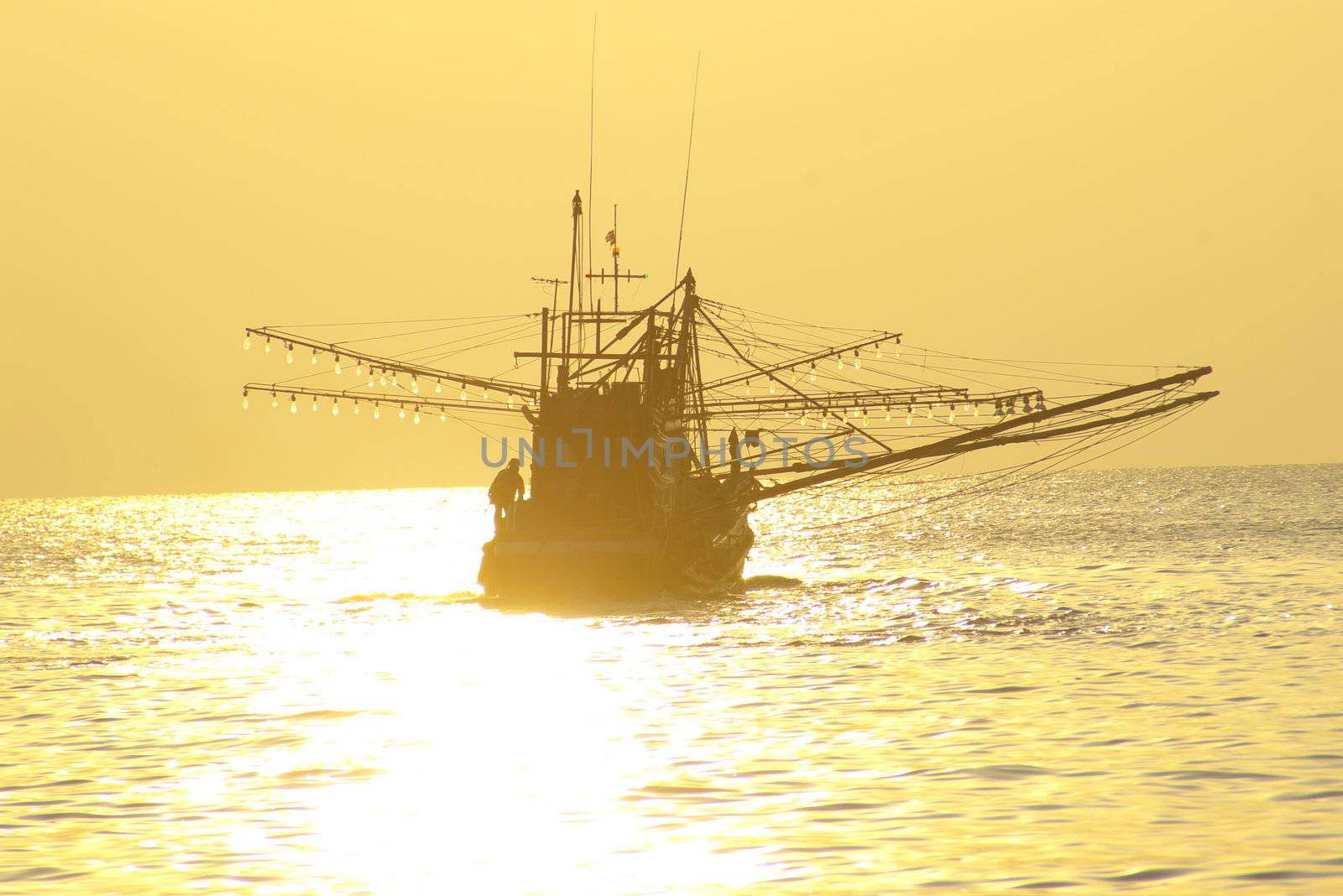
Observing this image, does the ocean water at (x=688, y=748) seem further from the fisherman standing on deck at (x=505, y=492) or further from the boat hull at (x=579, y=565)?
the fisherman standing on deck at (x=505, y=492)

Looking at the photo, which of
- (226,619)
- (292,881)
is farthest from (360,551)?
(292,881)

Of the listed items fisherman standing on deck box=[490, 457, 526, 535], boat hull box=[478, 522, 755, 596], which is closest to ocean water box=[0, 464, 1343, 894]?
boat hull box=[478, 522, 755, 596]

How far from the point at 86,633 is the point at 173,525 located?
134m

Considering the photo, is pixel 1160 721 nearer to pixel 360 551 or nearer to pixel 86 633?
pixel 86 633

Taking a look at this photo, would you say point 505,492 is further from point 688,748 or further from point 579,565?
point 688,748

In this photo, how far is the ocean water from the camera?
34.9ft

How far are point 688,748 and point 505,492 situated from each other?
23.5 meters

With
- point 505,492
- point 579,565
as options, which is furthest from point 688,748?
point 505,492

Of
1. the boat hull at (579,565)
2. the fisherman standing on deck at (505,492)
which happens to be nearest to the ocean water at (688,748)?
the boat hull at (579,565)

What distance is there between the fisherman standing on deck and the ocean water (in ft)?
9.98

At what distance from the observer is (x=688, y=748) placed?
50.1 ft

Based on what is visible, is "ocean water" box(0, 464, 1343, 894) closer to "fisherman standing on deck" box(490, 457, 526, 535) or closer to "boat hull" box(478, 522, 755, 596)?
"boat hull" box(478, 522, 755, 596)

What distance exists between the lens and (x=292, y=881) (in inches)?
409

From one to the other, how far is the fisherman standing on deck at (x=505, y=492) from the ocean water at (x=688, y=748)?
3043mm
